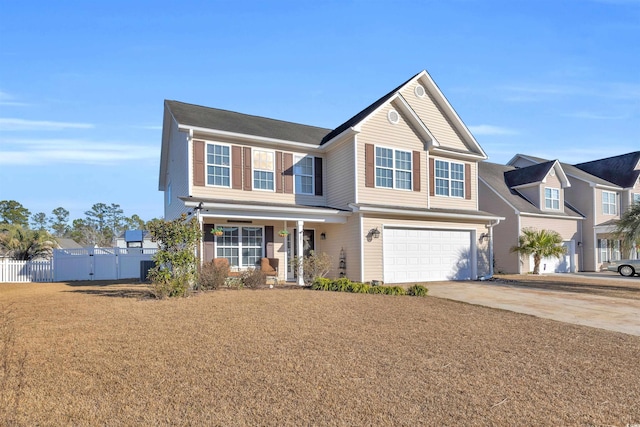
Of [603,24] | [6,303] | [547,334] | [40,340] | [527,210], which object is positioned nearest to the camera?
[40,340]

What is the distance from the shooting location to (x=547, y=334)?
7449 millimetres

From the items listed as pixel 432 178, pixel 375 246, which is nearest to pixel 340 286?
pixel 375 246

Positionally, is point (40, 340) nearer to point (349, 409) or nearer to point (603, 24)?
point (349, 409)

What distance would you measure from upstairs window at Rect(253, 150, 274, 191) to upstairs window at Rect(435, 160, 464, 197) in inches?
298

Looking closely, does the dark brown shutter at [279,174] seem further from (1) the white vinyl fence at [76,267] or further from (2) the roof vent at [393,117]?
(1) the white vinyl fence at [76,267]

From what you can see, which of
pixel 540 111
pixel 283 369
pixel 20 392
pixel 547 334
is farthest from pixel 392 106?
pixel 20 392

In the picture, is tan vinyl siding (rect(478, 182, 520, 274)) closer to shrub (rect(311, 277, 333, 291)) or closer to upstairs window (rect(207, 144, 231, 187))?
shrub (rect(311, 277, 333, 291))

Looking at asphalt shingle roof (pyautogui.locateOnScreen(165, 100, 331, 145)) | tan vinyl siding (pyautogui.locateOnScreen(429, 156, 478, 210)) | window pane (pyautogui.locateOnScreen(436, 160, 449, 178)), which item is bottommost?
tan vinyl siding (pyautogui.locateOnScreen(429, 156, 478, 210))

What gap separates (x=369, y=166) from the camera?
→ 1628 centimetres

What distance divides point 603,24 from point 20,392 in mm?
15210

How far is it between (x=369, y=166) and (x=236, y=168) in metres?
5.25

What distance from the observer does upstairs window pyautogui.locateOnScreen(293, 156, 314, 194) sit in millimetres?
17109

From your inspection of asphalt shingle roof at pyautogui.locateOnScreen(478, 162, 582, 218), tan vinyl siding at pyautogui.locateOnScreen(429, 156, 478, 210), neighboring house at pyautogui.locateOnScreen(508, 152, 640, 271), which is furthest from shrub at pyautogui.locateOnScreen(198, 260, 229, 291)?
neighboring house at pyautogui.locateOnScreen(508, 152, 640, 271)

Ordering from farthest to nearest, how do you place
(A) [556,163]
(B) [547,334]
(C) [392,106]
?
1. (A) [556,163]
2. (C) [392,106]
3. (B) [547,334]
